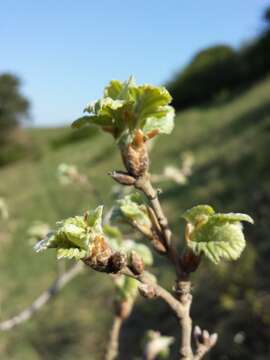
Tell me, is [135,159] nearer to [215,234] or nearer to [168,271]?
[215,234]

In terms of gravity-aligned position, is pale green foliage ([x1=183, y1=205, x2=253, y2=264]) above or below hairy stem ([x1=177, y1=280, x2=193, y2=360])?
above

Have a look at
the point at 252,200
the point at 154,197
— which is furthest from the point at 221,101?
the point at 154,197

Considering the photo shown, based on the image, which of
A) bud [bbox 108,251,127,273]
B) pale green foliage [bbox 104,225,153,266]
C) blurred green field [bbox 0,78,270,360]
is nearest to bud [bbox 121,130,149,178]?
bud [bbox 108,251,127,273]

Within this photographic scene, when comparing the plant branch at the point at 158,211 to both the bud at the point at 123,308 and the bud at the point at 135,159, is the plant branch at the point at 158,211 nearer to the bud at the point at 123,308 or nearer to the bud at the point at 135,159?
the bud at the point at 135,159

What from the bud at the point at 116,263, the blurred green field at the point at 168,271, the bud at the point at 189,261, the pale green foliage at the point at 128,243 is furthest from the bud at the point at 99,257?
the blurred green field at the point at 168,271

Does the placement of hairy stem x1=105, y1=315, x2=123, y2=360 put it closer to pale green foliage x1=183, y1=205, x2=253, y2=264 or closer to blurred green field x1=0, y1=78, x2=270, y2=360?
pale green foliage x1=183, y1=205, x2=253, y2=264
